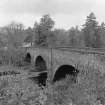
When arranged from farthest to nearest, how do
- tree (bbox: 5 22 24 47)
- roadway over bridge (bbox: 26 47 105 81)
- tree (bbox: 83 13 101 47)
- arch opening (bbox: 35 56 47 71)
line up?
tree (bbox: 5 22 24 47)
tree (bbox: 83 13 101 47)
arch opening (bbox: 35 56 47 71)
roadway over bridge (bbox: 26 47 105 81)

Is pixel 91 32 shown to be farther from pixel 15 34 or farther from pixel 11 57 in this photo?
pixel 15 34

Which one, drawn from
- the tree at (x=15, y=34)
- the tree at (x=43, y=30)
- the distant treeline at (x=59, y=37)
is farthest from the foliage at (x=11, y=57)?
the tree at (x=43, y=30)

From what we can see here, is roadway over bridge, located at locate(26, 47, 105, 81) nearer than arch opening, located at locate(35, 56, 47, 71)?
Yes

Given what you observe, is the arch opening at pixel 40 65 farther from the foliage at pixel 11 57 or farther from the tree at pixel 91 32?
the tree at pixel 91 32

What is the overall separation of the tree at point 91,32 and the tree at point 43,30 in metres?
9.19

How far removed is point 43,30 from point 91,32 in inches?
466

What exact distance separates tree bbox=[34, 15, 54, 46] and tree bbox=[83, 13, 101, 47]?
9.19 m

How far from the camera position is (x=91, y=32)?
31.0 m

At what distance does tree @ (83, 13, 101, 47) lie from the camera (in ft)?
103

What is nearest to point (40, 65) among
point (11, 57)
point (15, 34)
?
point (11, 57)

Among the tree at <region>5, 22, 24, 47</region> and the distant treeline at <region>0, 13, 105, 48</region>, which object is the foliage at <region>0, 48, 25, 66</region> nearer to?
the tree at <region>5, 22, 24, 47</region>

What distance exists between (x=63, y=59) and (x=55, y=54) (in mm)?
1934

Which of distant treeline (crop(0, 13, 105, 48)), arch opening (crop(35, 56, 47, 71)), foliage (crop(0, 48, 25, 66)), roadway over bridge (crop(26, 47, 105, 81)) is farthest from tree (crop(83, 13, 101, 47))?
roadway over bridge (crop(26, 47, 105, 81))

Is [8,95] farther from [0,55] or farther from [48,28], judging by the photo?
[48,28]
